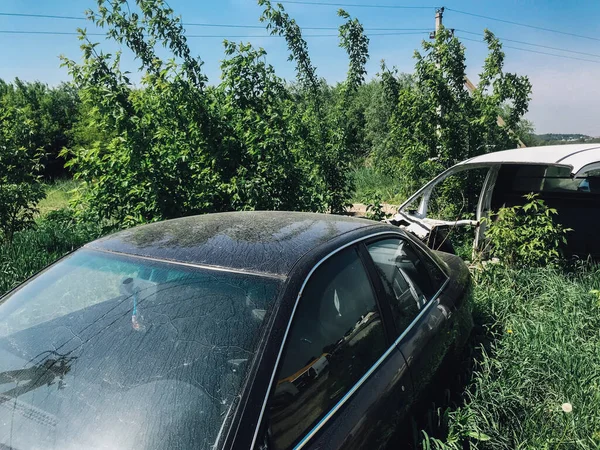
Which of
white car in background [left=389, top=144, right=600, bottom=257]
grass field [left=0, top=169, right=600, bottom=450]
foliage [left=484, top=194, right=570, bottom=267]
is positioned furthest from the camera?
white car in background [left=389, top=144, right=600, bottom=257]

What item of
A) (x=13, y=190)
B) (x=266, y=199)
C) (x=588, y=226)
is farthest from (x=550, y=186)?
(x=13, y=190)

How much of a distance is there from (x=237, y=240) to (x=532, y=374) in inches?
94.9

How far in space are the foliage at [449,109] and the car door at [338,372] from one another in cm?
632

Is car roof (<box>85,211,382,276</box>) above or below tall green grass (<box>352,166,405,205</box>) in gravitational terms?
above

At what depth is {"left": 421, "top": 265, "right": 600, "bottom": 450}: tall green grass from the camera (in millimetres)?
2535

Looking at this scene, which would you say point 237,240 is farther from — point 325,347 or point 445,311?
point 445,311

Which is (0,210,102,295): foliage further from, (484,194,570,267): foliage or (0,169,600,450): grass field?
(484,194,570,267): foliage

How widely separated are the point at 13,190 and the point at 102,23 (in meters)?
2.53

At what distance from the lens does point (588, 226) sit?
19.1 ft

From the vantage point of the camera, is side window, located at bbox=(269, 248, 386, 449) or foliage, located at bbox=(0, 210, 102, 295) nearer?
side window, located at bbox=(269, 248, 386, 449)

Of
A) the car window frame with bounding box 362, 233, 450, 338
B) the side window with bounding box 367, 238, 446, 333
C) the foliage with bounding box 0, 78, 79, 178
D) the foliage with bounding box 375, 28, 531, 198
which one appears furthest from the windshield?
the foliage with bounding box 0, 78, 79, 178

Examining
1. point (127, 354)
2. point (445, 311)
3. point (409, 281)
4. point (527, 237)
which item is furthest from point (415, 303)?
point (527, 237)

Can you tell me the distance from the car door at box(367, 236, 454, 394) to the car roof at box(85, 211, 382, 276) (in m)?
0.25

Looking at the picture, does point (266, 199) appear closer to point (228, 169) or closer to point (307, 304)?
point (228, 169)
